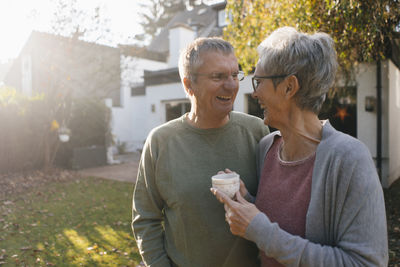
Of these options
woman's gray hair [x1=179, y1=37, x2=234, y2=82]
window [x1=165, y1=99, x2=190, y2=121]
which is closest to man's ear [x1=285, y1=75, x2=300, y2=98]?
woman's gray hair [x1=179, y1=37, x2=234, y2=82]

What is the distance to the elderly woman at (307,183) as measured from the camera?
119cm

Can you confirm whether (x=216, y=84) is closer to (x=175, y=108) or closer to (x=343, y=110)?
(x=343, y=110)

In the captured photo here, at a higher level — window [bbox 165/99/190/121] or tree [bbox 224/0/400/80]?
tree [bbox 224/0/400/80]

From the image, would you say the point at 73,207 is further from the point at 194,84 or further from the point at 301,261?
the point at 301,261

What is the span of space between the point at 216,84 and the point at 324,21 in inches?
166

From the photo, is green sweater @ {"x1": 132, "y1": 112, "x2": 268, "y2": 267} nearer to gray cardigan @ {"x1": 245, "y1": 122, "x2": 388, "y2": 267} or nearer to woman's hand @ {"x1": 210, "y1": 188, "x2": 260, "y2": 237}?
woman's hand @ {"x1": 210, "y1": 188, "x2": 260, "y2": 237}

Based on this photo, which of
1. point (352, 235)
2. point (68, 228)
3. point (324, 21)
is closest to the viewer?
point (352, 235)

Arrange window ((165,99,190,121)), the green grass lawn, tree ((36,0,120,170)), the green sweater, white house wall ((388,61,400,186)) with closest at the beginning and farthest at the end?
the green sweater
the green grass lawn
white house wall ((388,61,400,186))
tree ((36,0,120,170))
window ((165,99,190,121))

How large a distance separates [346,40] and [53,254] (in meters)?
5.73

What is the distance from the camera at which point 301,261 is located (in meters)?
1.22

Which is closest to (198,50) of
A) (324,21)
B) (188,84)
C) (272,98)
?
(188,84)

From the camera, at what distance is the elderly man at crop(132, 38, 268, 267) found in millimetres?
1718

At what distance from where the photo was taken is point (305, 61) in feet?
4.40

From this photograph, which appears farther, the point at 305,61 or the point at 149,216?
the point at 149,216
